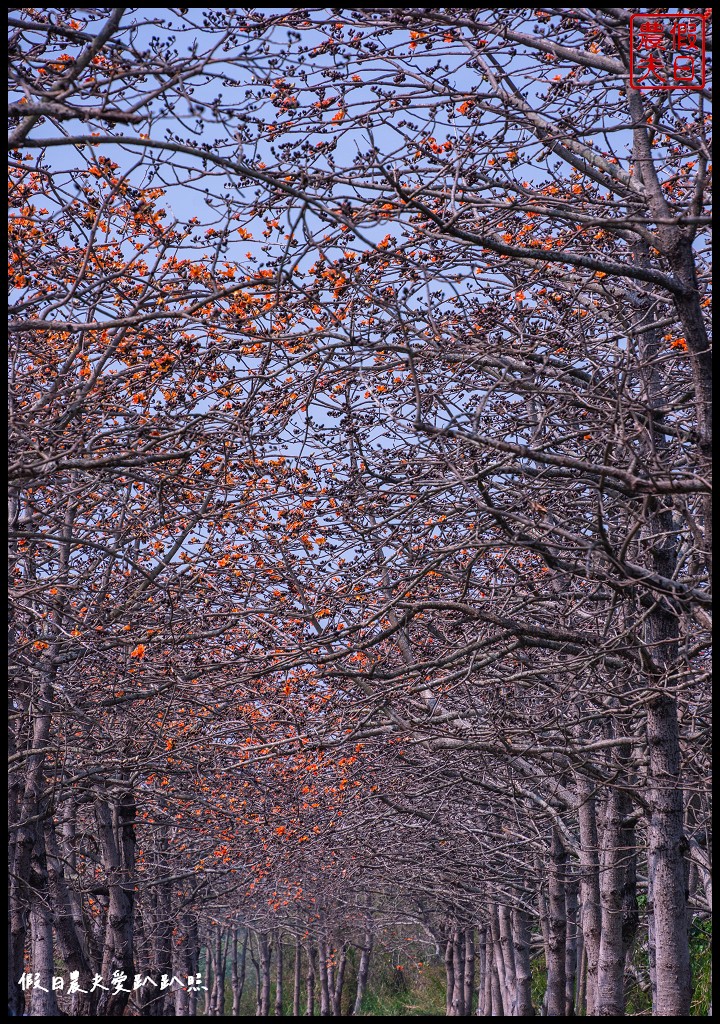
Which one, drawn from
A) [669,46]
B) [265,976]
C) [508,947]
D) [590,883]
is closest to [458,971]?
[265,976]

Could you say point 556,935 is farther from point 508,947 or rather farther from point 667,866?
point 508,947

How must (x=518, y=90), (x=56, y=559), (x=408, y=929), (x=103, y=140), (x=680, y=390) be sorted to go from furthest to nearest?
(x=408, y=929) → (x=56, y=559) → (x=680, y=390) → (x=518, y=90) → (x=103, y=140)

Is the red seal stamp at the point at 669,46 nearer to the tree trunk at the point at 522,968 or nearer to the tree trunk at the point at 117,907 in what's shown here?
the tree trunk at the point at 117,907

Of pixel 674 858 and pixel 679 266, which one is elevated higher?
pixel 679 266

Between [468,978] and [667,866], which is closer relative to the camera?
[667,866]

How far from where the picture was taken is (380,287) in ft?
23.1

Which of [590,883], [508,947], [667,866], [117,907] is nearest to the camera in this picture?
[667,866]

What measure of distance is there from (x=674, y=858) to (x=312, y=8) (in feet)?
21.5

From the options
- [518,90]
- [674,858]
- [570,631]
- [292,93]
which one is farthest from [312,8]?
[674,858]

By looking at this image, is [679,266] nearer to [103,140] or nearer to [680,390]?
[680,390]

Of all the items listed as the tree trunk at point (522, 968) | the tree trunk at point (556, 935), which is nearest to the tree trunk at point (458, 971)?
the tree trunk at point (522, 968)

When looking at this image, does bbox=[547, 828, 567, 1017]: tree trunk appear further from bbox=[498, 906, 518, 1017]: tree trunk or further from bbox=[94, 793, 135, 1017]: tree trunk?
bbox=[498, 906, 518, 1017]: tree trunk

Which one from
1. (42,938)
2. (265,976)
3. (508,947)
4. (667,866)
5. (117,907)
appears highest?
(667,866)

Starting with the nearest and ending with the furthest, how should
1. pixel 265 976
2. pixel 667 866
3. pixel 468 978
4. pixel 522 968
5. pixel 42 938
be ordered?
pixel 667 866 → pixel 42 938 → pixel 522 968 → pixel 468 978 → pixel 265 976
